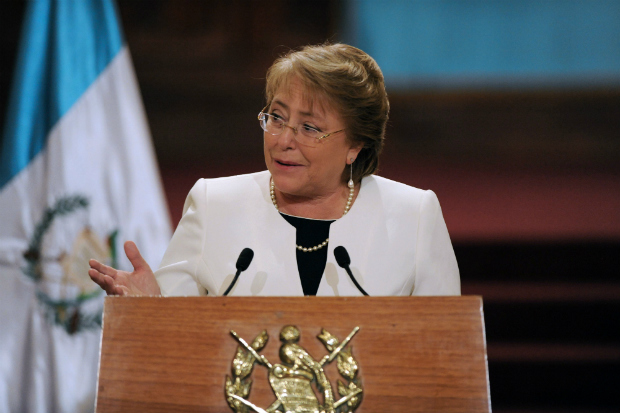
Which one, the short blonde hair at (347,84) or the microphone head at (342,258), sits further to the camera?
the short blonde hair at (347,84)

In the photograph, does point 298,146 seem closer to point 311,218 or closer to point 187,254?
point 311,218

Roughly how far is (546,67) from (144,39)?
102 inches

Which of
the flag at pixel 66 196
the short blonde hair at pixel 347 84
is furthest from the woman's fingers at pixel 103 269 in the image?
the flag at pixel 66 196

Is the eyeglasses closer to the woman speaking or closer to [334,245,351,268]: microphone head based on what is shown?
the woman speaking

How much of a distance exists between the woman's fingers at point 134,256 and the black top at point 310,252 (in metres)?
0.40

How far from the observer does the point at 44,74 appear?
288 centimetres

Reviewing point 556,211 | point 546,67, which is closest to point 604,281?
point 556,211

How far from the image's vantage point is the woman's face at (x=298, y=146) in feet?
5.51

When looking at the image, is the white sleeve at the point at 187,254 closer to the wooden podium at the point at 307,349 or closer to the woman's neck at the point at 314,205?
the woman's neck at the point at 314,205

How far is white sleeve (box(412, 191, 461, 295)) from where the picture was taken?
1679 mm

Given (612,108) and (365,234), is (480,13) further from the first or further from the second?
(365,234)

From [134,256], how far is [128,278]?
5 cm

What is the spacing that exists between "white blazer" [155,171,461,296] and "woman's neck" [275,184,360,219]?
0.04 meters

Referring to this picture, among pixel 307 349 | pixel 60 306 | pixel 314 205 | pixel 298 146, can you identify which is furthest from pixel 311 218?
pixel 60 306
